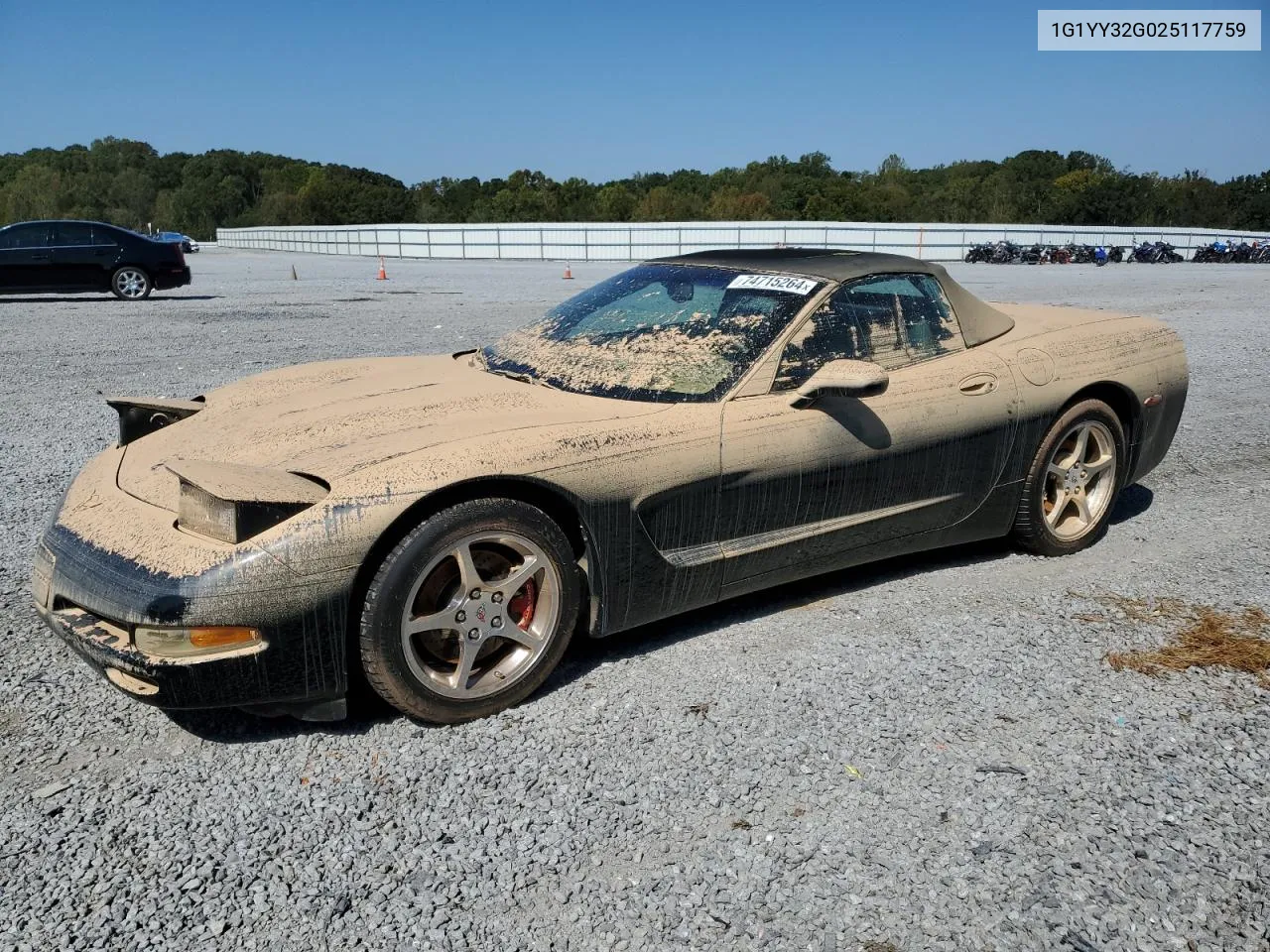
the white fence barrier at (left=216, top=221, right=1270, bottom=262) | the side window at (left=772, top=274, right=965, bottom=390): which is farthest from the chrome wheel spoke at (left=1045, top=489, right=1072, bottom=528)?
the white fence barrier at (left=216, top=221, right=1270, bottom=262)

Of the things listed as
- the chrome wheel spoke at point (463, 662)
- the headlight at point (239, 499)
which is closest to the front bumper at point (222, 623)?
the headlight at point (239, 499)

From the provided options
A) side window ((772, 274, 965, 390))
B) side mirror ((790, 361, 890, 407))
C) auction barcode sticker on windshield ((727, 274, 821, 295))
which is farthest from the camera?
auction barcode sticker on windshield ((727, 274, 821, 295))

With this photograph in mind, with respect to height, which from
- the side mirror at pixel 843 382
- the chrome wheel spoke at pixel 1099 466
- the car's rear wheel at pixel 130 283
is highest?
the car's rear wheel at pixel 130 283

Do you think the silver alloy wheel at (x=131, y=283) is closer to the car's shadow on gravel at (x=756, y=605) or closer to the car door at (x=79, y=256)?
the car door at (x=79, y=256)

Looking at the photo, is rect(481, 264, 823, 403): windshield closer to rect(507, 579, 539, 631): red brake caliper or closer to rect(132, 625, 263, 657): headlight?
rect(507, 579, 539, 631): red brake caliper

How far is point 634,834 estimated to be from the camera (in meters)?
2.53

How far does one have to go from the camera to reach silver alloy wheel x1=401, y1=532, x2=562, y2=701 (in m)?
2.93

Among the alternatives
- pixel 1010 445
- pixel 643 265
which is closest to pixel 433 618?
pixel 643 265

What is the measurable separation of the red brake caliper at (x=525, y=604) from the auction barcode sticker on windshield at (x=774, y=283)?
160 centimetres

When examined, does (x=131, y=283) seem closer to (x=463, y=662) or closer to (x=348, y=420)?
(x=348, y=420)

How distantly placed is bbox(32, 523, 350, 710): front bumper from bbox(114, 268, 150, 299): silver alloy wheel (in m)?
16.8

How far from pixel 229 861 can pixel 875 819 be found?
5.22 feet

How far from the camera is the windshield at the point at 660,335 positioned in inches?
143

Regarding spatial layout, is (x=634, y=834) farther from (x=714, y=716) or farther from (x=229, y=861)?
(x=229, y=861)
